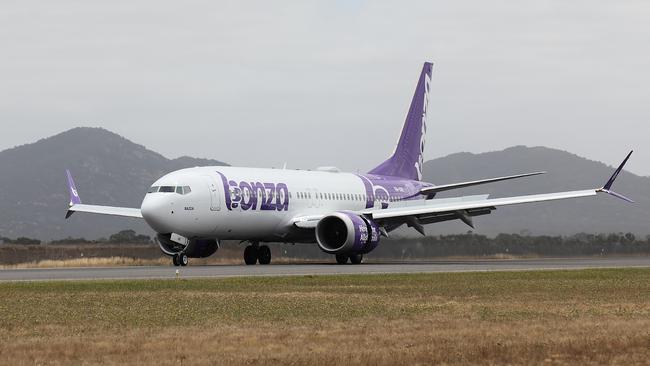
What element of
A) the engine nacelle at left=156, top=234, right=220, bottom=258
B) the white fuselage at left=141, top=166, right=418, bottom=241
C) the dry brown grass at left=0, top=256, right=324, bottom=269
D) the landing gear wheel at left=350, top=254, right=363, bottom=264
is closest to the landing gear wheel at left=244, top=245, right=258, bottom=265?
the white fuselage at left=141, top=166, right=418, bottom=241

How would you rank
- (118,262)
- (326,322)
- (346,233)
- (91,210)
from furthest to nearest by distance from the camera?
(118,262), (91,210), (346,233), (326,322)

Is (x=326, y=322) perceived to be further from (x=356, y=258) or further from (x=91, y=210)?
(x=91, y=210)

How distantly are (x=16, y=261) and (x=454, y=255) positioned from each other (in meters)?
21.6

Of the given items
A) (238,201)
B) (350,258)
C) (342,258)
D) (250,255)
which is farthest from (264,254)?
(238,201)

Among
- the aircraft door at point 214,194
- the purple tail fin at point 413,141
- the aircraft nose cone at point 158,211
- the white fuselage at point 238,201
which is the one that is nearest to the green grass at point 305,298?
the aircraft nose cone at point 158,211

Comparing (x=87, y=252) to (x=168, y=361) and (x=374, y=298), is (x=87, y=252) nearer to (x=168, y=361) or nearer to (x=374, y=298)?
(x=374, y=298)

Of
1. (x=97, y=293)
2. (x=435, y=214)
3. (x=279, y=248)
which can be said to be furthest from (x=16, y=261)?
(x=97, y=293)

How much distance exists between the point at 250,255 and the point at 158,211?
26.7ft

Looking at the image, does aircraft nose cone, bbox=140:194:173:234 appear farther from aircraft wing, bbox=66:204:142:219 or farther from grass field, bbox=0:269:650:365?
grass field, bbox=0:269:650:365

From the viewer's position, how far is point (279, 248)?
196 ft

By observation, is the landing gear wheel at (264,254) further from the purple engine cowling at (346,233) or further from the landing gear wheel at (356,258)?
the landing gear wheel at (356,258)

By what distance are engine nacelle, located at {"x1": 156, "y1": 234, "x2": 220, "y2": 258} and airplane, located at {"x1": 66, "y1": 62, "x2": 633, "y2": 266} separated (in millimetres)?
41

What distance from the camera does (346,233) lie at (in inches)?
1957

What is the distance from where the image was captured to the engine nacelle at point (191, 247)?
47625 mm
